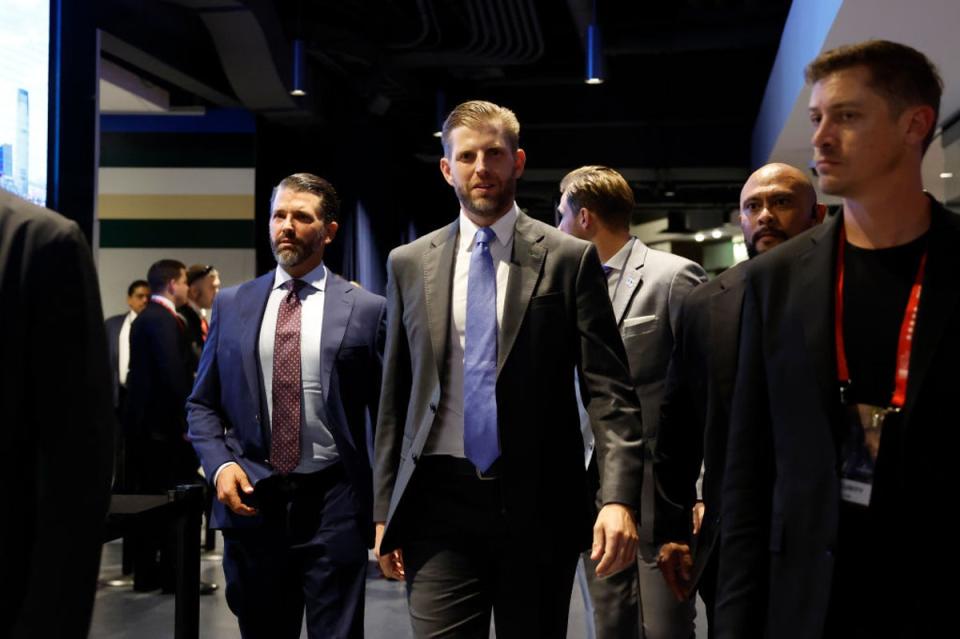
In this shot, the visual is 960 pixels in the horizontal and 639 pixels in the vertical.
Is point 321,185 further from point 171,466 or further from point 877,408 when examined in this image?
point 171,466

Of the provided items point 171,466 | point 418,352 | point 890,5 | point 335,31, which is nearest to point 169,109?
point 335,31

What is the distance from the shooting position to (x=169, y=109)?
1147 centimetres

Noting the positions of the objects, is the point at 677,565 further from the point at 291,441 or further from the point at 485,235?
the point at 291,441

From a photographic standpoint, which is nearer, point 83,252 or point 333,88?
point 83,252

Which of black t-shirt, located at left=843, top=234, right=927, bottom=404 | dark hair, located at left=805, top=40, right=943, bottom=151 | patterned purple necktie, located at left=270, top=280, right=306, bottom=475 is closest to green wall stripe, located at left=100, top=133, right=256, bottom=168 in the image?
patterned purple necktie, located at left=270, top=280, right=306, bottom=475

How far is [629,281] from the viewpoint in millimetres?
3553

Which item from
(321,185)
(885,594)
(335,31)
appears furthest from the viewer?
(335,31)

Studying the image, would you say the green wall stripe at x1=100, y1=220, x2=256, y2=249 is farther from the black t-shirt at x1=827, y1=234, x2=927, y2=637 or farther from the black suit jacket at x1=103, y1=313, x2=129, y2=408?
the black t-shirt at x1=827, y1=234, x2=927, y2=637

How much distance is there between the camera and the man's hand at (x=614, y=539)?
2.39 m

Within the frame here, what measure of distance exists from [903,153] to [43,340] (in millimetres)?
1308

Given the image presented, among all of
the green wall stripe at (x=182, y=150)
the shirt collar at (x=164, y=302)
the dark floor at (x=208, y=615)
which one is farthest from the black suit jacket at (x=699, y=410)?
the green wall stripe at (x=182, y=150)

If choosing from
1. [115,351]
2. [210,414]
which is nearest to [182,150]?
[115,351]

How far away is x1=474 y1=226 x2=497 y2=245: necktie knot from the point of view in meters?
2.63

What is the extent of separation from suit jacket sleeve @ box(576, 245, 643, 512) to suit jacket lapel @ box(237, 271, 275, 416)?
1.07 meters
